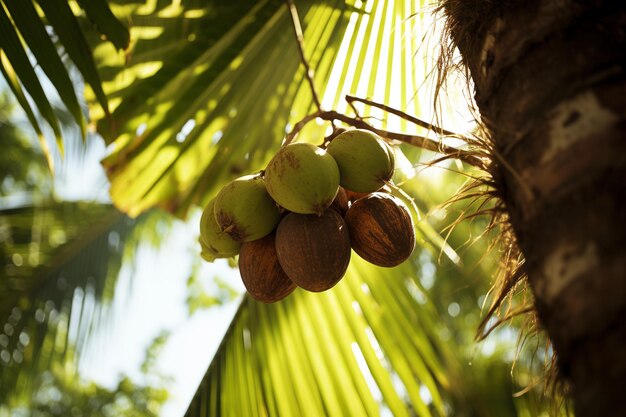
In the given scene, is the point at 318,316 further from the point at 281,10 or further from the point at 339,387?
the point at 281,10

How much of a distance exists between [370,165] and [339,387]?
84cm

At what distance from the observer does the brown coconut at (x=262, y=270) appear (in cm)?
152

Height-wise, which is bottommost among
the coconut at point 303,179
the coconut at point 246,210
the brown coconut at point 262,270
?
the brown coconut at point 262,270

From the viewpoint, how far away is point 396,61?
2.37 m

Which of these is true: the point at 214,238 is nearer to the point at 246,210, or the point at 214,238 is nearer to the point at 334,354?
the point at 246,210

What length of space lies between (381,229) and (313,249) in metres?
0.19

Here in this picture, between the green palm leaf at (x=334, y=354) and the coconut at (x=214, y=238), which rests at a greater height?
the coconut at (x=214, y=238)

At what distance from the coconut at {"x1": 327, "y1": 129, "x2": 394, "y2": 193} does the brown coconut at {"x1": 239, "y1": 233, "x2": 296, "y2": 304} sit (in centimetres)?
26

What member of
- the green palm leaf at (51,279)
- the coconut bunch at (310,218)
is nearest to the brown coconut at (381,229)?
the coconut bunch at (310,218)

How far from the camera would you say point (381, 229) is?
148cm

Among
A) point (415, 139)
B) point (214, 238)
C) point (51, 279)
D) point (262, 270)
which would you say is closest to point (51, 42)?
point (214, 238)

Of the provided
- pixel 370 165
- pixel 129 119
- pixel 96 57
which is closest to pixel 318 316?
pixel 370 165

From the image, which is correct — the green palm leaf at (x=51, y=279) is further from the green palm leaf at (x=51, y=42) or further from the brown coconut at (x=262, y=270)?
the brown coconut at (x=262, y=270)

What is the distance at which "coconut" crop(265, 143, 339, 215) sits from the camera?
53.4 inches
